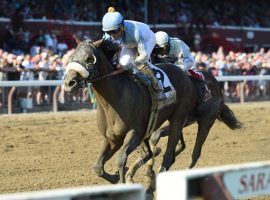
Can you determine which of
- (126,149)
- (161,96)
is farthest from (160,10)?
(126,149)

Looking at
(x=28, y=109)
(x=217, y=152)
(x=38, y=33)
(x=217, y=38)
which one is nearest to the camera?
(x=217, y=152)

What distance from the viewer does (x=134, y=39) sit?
698cm

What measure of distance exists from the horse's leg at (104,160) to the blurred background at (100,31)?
19.7 feet

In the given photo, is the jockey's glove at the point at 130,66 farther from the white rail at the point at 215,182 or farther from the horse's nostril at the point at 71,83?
the white rail at the point at 215,182

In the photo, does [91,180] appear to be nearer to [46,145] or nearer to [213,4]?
[46,145]

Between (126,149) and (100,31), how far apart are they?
16.3m

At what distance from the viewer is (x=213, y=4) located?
1241 inches

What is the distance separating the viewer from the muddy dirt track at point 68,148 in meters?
7.94

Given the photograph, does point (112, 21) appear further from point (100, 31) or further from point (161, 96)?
point (100, 31)

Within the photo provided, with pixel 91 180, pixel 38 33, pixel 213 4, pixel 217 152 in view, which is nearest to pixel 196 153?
pixel 91 180

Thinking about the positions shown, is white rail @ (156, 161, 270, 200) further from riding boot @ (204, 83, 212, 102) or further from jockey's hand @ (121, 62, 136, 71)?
riding boot @ (204, 83, 212, 102)

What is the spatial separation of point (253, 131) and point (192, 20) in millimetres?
15729

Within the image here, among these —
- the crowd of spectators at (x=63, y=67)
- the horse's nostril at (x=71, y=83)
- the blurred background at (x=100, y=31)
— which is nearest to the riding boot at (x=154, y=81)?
the horse's nostril at (x=71, y=83)

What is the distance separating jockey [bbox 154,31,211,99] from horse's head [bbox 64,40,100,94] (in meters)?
2.20
